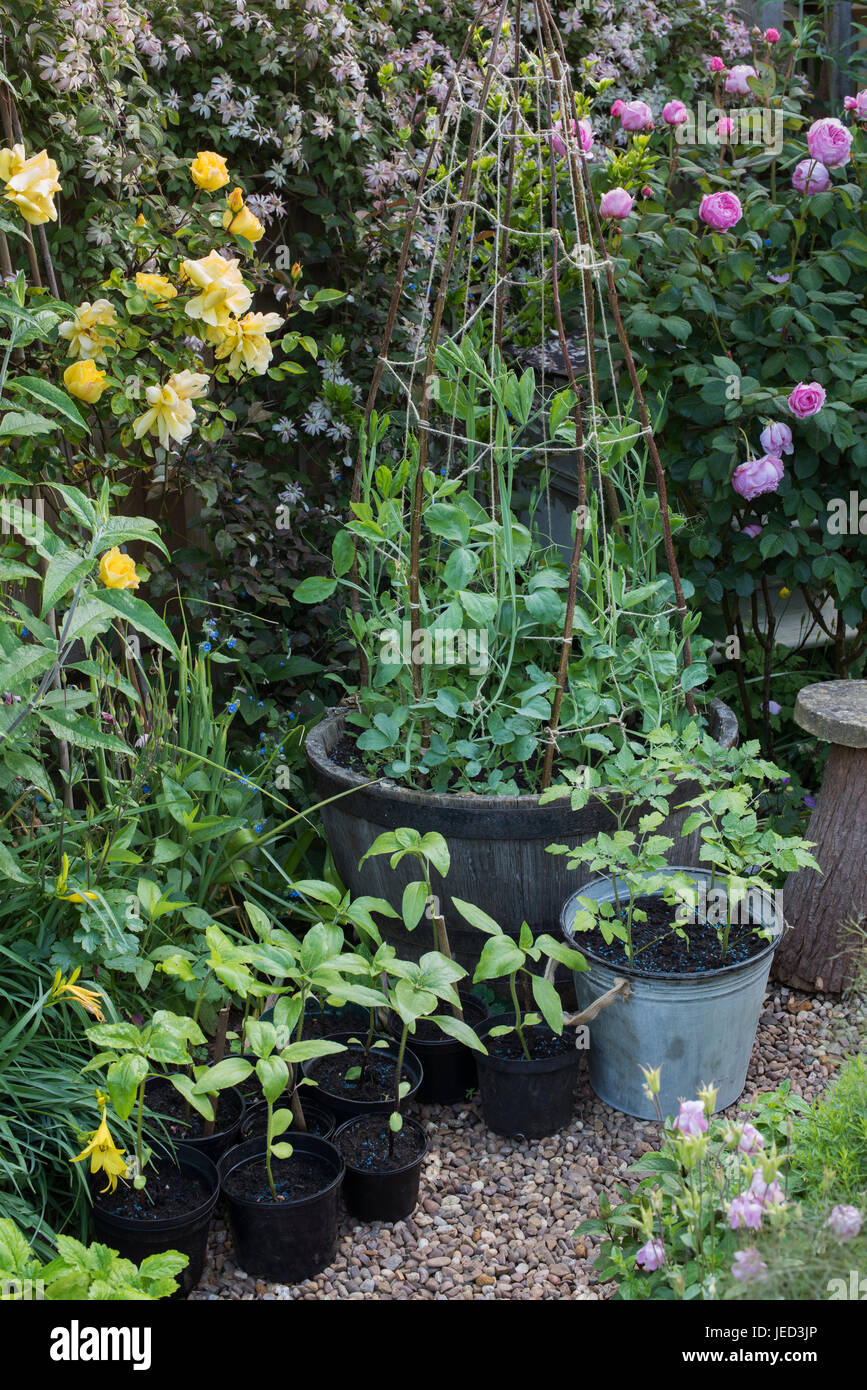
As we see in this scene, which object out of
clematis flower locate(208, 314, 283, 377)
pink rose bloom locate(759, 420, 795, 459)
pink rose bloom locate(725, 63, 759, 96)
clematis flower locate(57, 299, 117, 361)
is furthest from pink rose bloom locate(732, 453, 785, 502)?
clematis flower locate(57, 299, 117, 361)

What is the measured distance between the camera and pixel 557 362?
341cm

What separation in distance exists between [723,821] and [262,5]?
216 cm

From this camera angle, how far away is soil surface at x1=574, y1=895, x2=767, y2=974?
2.12 m

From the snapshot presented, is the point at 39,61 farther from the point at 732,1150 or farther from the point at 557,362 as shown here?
the point at 732,1150

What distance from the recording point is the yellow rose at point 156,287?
7.25 feet

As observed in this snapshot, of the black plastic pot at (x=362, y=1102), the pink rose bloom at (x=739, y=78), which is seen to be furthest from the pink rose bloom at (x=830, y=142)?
the black plastic pot at (x=362, y=1102)

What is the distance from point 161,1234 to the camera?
1.69 meters

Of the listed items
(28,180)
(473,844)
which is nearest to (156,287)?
(28,180)

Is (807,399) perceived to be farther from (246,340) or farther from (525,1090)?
(525,1090)

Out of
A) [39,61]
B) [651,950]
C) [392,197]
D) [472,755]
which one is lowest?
[651,950]

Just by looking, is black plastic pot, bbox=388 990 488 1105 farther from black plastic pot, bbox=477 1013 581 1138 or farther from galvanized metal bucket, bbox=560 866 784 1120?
galvanized metal bucket, bbox=560 866 784 1120

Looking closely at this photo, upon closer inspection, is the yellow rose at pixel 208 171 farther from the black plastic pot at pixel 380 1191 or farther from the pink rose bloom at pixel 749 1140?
the pink rose bloom at pixel 749 1140

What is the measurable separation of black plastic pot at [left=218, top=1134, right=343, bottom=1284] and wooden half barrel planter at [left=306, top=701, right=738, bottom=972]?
562mm
